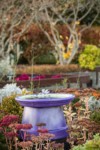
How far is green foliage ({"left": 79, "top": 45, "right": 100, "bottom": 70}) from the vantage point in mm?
22141

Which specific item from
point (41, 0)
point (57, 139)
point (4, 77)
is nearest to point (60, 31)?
point (41, 0)

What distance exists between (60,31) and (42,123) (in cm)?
2127

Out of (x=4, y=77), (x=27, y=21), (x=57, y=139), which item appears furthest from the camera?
(x=27, y=21)

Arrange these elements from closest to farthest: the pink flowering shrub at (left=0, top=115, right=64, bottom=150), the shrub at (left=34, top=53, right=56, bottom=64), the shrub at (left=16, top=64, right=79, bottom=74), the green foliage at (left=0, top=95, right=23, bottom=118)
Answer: the pink flowering shrub at (left=0, top=115, right=64, bottom=150) < the green foliage at (left=0, top=95, right=23, bottom=118) < the shrub at (left=16, top=64, right=79, bottom=74) < the shrub at (left=34, top=53, right=56, bottom=64)

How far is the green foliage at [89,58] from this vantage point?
72.6 ft

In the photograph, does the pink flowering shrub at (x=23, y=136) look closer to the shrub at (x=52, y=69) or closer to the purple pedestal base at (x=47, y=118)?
the purple pedestal base at (x=47, y=118)

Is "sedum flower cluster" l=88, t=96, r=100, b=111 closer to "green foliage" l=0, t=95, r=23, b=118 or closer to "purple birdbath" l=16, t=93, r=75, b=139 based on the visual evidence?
"green foliage" l=0, t=95, r=23, b=118

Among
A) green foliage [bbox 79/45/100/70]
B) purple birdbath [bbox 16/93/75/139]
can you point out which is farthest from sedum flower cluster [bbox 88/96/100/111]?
green foliage [bbox 79/45/100/70]

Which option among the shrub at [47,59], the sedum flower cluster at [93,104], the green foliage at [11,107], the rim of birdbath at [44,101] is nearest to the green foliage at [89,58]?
the shrub at [47,59]

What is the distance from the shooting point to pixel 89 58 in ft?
74.4

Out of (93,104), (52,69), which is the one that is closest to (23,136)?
(93,104)

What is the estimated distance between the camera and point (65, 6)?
72.3ft

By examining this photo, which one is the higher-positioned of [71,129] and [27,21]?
[27,21]

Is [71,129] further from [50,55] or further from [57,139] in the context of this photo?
[50,55]
